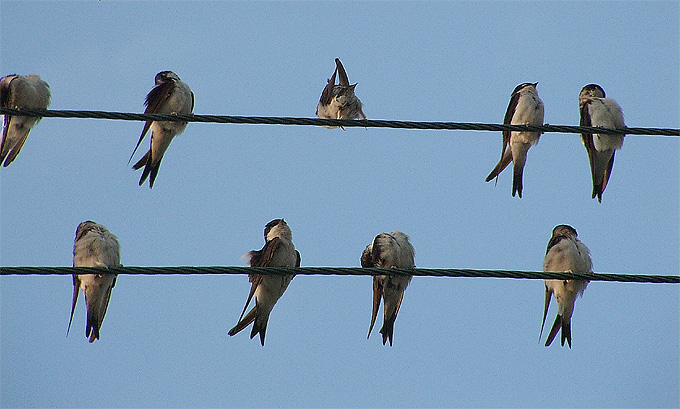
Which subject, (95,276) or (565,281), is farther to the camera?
(95,276)

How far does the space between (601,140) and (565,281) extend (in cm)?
144

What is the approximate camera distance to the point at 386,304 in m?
6.51

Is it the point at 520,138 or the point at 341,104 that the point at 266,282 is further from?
the point at 341,104

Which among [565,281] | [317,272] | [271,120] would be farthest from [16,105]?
[565,281]

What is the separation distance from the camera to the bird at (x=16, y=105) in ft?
21.5

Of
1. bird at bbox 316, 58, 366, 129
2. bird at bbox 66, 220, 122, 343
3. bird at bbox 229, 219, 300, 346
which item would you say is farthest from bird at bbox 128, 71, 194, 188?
bird at bbox 316, 58, 366, 129

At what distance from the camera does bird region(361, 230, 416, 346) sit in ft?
20.7

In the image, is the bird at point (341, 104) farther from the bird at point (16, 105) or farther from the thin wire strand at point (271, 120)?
the thin wire strand at point (271, 120)

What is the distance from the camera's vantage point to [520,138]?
700cm

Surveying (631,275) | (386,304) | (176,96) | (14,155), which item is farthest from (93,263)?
(631,275)

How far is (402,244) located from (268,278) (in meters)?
0.97

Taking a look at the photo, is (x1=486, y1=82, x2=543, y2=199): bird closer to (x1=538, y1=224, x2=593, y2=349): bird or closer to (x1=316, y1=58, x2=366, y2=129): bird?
(x1=538, y1=224, x2=593, y2=349): bird

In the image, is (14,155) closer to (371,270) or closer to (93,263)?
(93,263)

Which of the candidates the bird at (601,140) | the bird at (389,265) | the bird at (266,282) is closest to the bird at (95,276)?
the bird at (266,282)
